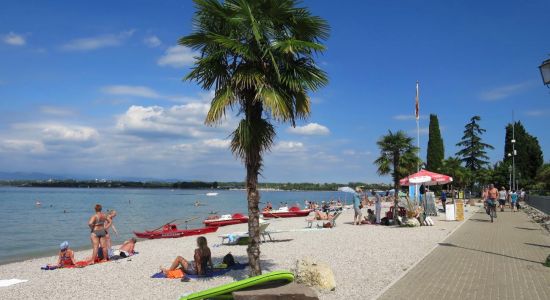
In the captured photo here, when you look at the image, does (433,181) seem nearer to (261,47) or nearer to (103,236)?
(103,236)

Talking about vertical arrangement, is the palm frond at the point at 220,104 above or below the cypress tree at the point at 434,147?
below

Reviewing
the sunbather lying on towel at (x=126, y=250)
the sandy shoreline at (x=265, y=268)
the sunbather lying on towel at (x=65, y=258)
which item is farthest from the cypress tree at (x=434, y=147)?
the sunbather lying on towel at (x=65, y=258)

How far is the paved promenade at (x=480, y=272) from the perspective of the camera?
761 cm

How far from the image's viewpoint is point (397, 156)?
73.0 ft

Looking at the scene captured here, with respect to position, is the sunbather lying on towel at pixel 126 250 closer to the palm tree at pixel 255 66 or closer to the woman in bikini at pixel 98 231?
the woman in bikini at pixel 98 231

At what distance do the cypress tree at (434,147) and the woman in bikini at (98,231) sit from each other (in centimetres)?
6030

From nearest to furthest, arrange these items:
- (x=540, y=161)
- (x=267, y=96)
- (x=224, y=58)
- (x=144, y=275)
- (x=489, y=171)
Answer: (x=267, y=96)
(x=224, y=58)
(x=144, y=275)
(x=489, y=171)
(x=540, y=161)

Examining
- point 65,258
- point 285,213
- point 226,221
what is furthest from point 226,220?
point 65,258

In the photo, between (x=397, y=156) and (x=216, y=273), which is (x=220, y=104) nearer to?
(x=216, y=273)

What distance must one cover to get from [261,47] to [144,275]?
613 cm

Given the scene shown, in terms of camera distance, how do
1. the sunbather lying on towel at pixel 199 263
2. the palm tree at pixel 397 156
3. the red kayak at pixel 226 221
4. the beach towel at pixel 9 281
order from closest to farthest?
the sunbather lying on towel at pixel 199 263 < the beach towel at pixel 9 281 < the palm tree at pixel 397 156 < the red kayak at pixel 226 221

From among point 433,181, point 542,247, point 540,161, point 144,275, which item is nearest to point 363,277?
point 144,275

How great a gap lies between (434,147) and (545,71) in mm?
60755

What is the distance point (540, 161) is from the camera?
252 ft
